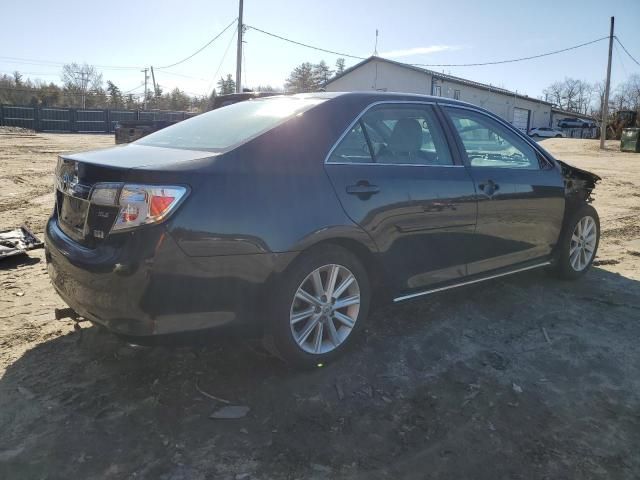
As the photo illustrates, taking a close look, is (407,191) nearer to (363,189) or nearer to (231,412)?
(363,189)

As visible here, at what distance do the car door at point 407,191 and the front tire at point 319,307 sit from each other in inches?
10.0

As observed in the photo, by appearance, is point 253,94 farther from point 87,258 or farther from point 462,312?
point 87,258

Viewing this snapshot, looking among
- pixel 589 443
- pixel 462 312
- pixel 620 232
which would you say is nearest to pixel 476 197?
pixel 462 312

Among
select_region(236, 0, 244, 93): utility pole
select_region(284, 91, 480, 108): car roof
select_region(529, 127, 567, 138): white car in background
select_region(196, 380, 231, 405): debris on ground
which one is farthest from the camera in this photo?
select_region(529, 127, 567, 138): white car in background

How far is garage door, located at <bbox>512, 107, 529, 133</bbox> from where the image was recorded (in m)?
50.3

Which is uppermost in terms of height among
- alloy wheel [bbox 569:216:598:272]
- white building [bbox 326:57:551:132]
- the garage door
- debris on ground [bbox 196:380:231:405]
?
white building [bbox 326:57:551:132]

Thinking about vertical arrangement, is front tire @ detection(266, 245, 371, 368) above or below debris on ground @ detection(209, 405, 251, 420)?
above

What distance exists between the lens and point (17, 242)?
5.24 m

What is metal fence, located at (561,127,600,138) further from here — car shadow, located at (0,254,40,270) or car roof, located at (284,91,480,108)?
car shadow, located at (0,254,40,270)

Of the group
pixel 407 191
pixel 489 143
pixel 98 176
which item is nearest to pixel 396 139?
pixel 407 191

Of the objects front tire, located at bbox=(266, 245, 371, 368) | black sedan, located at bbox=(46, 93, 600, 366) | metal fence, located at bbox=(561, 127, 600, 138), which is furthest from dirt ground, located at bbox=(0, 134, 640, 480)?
metal fence, located at bbox=(561, 127, 600, 138)

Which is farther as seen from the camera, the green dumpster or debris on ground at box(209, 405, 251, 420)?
the green dumpster

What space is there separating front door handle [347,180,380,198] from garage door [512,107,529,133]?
51.0m

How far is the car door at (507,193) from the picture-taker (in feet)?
12.6
